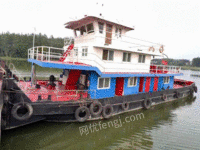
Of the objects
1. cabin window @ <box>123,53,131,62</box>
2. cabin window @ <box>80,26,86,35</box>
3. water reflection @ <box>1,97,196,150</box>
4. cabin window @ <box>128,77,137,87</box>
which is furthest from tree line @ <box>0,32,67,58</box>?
water reflection @ <box>1,97,196,150</box>

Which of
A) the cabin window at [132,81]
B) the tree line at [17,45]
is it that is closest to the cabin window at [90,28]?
the cabin window at [132,81]

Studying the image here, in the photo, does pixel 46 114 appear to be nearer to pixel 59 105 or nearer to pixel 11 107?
pixel 59 105

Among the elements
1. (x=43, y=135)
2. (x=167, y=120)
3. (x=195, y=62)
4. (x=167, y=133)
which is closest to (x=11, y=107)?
(x=43, y=135)

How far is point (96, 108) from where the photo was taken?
323 inches

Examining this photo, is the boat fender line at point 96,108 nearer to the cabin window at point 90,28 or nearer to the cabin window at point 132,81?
the cabin window at point 132,81

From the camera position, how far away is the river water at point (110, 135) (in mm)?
6500

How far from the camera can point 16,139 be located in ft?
21.2

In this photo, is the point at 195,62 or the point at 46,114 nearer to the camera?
the point at 46,114

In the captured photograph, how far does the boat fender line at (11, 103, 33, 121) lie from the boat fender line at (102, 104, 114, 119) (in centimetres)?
388

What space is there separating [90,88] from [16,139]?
166 inches

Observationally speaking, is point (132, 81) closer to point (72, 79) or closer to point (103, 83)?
point (103, 83)

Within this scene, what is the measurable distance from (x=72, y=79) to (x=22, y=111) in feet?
11.8

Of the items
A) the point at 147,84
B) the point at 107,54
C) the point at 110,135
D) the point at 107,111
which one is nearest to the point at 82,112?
the point at 107,111

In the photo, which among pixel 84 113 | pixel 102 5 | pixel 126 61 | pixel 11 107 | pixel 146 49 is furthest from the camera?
pixel 146 49
